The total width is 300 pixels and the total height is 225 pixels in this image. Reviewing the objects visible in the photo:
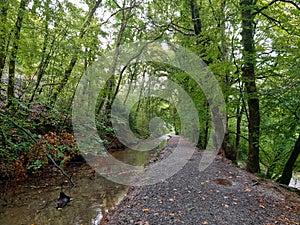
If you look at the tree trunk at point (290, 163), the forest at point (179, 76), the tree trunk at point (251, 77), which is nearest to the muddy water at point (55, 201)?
the forest at point (179, 76)

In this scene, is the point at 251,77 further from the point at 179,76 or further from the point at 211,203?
the point at 211,203

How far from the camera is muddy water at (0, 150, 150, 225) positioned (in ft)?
14.2

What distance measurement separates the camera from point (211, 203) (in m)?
4.29

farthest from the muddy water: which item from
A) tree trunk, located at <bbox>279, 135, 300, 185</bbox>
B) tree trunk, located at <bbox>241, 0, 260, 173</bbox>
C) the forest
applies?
tree trunk, located at <bbox>279, 135, 300, 185</bbox>

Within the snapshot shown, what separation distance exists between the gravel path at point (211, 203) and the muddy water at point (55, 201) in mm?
662

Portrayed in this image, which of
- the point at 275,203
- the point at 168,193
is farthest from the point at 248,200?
the point at 168,193

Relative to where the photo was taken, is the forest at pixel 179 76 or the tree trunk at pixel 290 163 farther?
the tree trunk at pixel 290 163

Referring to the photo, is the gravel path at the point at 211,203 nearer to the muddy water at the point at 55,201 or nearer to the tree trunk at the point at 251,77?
the muddy water at the point at 55,201

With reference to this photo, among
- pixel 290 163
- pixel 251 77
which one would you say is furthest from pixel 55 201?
pixel 290 163

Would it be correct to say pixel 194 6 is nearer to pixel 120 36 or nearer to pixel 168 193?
pixel 120 36

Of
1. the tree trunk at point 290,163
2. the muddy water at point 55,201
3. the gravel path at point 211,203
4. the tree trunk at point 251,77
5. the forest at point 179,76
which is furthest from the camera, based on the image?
the tree trunk at point 290,163

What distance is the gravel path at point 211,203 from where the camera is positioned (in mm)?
3668

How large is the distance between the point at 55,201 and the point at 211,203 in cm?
363

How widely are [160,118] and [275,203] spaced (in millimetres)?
21105
